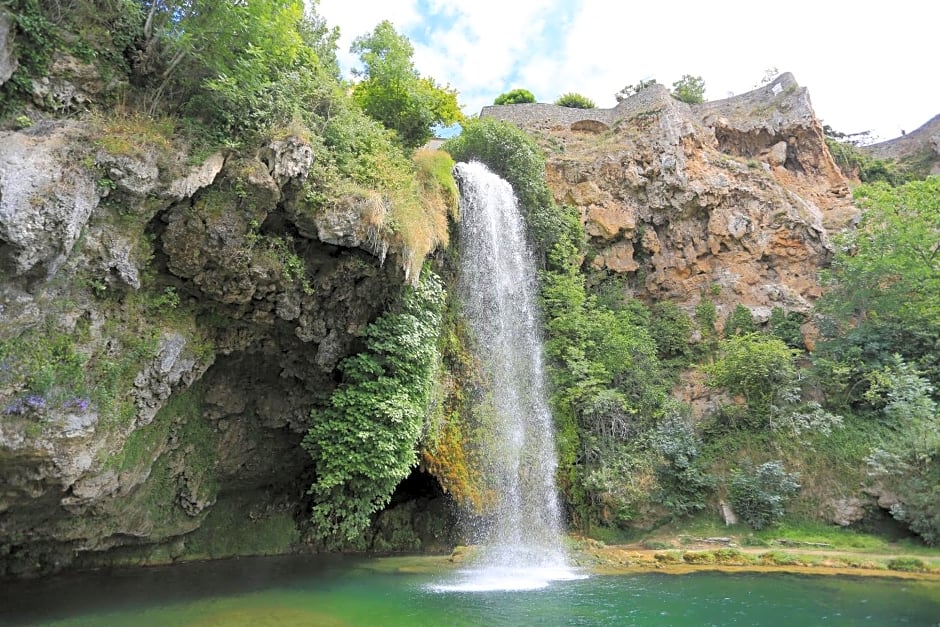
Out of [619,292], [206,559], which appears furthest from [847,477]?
[206,559]

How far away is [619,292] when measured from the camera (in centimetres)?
2297

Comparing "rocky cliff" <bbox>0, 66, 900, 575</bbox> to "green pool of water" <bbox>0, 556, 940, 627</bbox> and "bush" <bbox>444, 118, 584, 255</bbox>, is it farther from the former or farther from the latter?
"bush" <bbox>444, 118, 584, 255</bbox>

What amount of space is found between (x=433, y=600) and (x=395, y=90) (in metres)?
13.1

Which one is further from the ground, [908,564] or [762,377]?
[762,377]

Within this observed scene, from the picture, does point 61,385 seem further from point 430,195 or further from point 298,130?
point 430,195

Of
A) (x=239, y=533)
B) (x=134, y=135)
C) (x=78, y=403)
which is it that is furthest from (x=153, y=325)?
(x=239, y=533)

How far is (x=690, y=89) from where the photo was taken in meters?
31.9

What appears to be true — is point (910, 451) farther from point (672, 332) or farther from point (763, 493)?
point (672, 332)

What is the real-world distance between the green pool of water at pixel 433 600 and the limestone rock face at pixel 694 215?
14.0 m

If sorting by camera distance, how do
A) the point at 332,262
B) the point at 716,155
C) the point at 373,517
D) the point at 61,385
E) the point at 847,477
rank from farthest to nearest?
1. the point at 716,155
2. the point at 373,517
3. the point at 847,477
4. the point at 332,262
5. the point at 61,385

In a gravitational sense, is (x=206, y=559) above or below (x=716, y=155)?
below

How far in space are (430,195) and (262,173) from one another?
6204 millimetres

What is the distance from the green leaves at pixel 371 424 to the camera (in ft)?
37.1

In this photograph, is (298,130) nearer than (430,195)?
Yes
